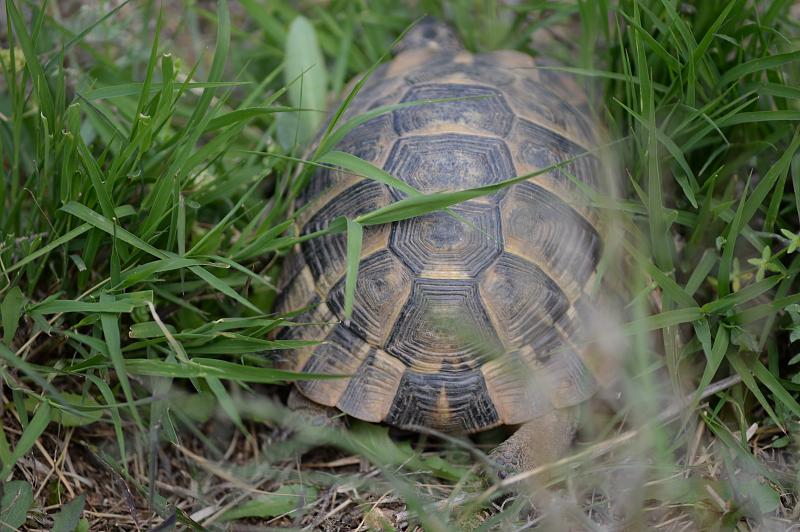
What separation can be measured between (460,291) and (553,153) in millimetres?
649

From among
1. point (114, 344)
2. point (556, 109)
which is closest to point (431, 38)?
point (556, 109)

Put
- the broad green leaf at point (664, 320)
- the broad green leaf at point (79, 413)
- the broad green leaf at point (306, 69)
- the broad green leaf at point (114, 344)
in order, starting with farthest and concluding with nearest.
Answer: the broad green leaf at point (306, 69) → the broad green leaf at point (664, 320) → the broad green leaf at point (79, 413) → the broad green leaf at point (114, 344)

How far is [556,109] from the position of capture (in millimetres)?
2592

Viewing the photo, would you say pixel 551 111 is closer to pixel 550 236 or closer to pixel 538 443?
pixel 550 236

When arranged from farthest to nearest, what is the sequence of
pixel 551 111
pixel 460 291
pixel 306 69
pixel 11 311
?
pixel 306 69 < pixel 551 111 < pixel 460 291 < pixel 11 311

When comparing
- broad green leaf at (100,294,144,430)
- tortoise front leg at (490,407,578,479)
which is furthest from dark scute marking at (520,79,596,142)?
broad green leaf at (100,294,144,430)

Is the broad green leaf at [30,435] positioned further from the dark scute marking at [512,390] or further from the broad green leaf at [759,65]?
the broad green leaf at [759,65]

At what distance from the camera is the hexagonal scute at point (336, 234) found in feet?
7.57

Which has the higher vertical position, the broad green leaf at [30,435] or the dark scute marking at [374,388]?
the broad green leaf at [30,435]

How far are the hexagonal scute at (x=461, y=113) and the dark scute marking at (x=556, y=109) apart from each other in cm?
14

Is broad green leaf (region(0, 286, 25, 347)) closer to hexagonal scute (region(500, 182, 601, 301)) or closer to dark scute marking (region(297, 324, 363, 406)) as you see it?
dark scute marking (region(297, 324, 363, 406))

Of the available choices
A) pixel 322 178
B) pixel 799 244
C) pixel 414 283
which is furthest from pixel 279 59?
pixel 799 244

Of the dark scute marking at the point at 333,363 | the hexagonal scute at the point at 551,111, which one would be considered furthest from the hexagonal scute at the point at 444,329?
the hexagonal scute at the point at 551,111

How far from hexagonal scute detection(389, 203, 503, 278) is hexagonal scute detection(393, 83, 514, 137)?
1.10ft
